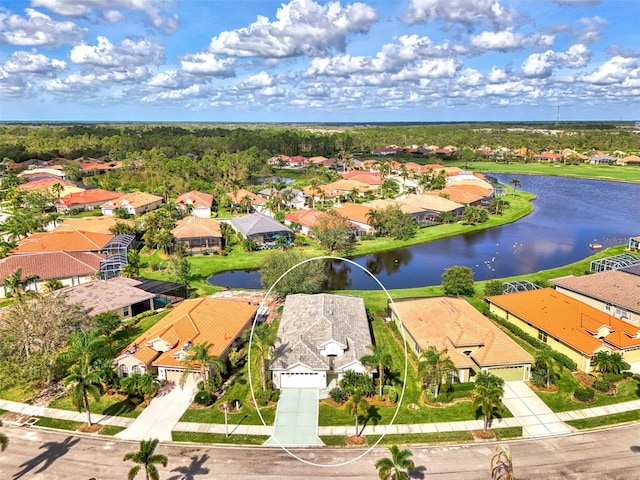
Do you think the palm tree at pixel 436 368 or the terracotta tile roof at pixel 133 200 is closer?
the palm tree at pixel 436 368

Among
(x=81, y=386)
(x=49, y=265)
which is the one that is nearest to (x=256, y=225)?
(x=49, y=265)

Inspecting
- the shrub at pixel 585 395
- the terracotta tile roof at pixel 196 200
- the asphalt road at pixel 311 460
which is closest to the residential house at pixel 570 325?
the shrub at pixel 585 395

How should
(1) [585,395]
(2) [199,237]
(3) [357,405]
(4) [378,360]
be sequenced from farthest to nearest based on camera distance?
1. (2) [199,237]
2. (1) [585,395]
3. (4) [378,360]
4. (3) [357,405]

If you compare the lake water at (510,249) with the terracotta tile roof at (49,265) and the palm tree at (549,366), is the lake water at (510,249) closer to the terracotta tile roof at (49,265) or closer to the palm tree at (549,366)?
the terracotta tile roof at (49,265)

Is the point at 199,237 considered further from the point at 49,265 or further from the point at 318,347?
the point at 318,347

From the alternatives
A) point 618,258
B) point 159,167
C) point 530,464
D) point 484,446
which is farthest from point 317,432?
point 159,167

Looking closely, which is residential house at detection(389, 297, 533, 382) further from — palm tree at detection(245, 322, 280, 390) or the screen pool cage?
the screen pool cage
